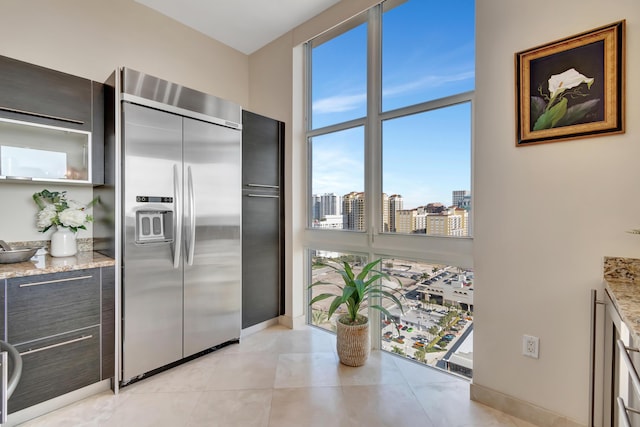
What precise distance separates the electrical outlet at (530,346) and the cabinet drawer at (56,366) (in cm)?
259

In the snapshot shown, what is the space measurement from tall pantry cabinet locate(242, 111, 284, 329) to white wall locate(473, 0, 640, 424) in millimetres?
1846

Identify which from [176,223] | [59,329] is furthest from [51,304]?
[176,223]

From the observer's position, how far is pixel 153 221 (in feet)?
6.89

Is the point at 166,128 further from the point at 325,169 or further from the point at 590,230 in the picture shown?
the point at 590,230

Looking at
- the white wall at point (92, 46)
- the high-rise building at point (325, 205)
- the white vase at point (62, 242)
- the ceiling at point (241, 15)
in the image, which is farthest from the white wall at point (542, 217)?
the white vase at point (62, 242)

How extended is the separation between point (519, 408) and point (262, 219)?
234cm

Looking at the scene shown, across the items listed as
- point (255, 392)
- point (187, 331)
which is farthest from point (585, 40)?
point (187, 331)

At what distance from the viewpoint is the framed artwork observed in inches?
55.2

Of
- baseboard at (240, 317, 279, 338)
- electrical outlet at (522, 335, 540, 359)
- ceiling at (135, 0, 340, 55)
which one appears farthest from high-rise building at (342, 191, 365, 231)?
ceiling at (135, 0, 340, 55)

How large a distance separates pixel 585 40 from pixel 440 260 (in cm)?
145

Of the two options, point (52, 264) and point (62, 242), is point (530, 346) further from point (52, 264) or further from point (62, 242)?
point (62, 242)

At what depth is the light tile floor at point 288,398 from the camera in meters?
1.67

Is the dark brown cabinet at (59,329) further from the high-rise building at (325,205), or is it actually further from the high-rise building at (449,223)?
the high-rise building at (449,223)

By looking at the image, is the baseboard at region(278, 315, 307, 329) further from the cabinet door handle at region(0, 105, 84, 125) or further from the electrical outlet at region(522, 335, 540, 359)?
the cabinet door handle at region(0, 105, 84, 125)
